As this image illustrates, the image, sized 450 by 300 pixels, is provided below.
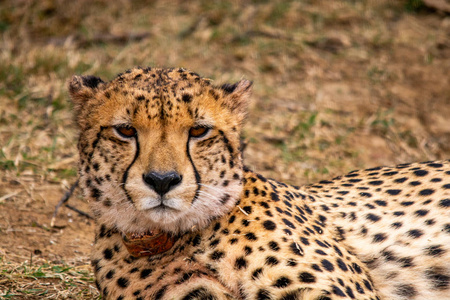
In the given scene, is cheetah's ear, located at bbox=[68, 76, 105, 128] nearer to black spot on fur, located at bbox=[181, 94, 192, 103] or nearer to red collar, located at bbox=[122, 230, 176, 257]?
black spot on fur, located at bbox=[181, 94, 192, 103]

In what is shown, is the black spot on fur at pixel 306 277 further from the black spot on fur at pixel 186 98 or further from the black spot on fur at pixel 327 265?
the black spot on fur at pixel 186 98

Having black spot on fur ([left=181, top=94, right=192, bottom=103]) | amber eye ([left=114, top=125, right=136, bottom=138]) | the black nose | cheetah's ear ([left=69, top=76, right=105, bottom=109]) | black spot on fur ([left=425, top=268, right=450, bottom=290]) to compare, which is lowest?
black spot on fur ([left=425, top=268, right=450, bottom=290])

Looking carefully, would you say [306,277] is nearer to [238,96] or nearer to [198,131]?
[198,131]

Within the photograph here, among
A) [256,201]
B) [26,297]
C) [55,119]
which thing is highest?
[256,201]

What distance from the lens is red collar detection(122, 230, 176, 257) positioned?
2.61 m

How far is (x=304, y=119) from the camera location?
5664 mm

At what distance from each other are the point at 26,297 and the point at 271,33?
15.4 feet

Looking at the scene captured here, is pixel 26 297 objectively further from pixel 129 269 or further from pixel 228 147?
pixel 228 147

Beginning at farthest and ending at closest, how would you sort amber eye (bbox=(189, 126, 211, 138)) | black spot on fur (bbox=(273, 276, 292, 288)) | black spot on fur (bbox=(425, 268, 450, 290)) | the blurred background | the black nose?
the blurred background → black spot on fur (bbox=(425, 268, 450, 290)) → amber eye (bbox=(189, 126, 211, 138)) → black spot on fur (bbox=(273, 276, 292, 288)) → the black nose

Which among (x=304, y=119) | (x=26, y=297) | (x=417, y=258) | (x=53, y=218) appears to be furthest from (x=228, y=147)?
(x=304, y=119)

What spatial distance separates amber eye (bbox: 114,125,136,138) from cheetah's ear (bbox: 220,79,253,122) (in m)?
0.50

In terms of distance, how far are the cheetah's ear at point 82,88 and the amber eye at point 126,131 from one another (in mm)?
352

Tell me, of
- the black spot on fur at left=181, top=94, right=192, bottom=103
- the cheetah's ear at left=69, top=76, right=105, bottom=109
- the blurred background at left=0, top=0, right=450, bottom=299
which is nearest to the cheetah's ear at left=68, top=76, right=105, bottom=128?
the cheetah's ear at left=69, top=76, right=105, bottom=109

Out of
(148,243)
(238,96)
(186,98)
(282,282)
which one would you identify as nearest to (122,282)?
(148,243)
